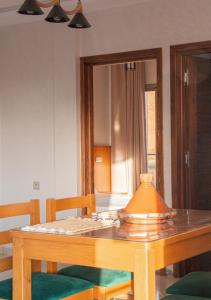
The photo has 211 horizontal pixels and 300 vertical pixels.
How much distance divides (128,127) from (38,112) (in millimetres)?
3005

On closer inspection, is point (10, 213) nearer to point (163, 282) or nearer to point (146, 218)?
point (146, 218)

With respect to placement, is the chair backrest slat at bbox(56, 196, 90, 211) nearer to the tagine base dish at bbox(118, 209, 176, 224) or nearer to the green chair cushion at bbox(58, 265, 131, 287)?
the green chair cushion at bbox(58, 265, 131, 287)

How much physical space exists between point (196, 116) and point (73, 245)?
9.51 ft

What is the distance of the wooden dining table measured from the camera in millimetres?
2314

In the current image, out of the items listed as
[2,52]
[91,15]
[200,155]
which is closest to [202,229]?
[200,155]

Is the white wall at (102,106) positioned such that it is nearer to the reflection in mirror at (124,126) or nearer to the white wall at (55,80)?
the reflection in mirror at (124,126)

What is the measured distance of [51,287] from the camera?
9.25 feet

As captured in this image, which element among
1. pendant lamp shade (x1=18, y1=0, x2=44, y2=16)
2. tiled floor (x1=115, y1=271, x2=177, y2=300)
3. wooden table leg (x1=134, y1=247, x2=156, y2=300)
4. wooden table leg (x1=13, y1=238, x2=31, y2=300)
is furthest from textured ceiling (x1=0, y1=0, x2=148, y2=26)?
wooden table leg (x1=134, y1=247, x2=156, y2=300)

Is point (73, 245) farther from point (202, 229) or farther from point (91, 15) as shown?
point (91, 15)

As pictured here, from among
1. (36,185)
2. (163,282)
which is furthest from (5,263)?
(36,185)

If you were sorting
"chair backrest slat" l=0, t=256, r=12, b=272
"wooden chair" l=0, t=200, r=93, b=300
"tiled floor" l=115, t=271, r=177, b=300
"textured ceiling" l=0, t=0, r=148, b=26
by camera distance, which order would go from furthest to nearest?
1. "textured ceiling" l=0, t=0, r=148, b=26
2. "tiled floor" l=115, t=271, r=177, b=300
3. "chair backrest slat" l=0, t=256, r=12, b=272
4. "wooden chair" l=0, t=200, r=93, b=300

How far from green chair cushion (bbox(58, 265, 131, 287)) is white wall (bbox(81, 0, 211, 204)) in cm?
214

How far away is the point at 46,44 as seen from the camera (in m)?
6.01

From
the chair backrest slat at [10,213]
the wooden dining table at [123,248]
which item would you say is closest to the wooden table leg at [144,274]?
the wooden dining table at [123,248]
